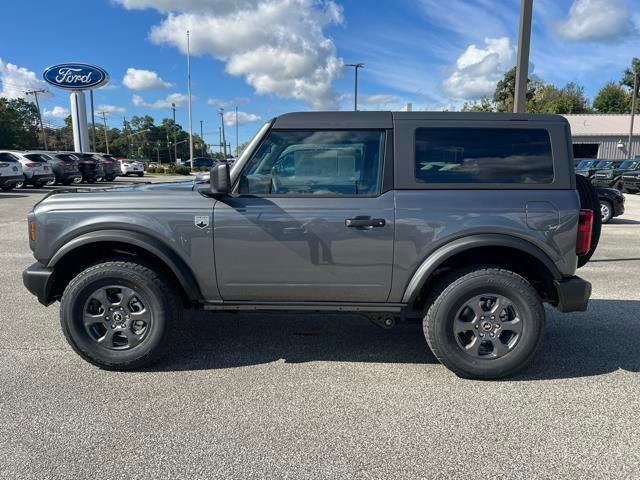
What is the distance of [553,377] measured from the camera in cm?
338

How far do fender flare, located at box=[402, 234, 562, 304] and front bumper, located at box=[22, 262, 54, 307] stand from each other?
2.71 m

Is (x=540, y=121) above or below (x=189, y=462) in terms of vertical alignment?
above

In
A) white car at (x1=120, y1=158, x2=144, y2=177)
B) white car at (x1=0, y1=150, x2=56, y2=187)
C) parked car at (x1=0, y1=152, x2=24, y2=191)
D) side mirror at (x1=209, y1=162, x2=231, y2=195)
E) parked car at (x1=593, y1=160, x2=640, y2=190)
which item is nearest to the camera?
side mirror at (x1=209, y1=162, x2=231, y2=195)

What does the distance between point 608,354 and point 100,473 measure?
3822 mm

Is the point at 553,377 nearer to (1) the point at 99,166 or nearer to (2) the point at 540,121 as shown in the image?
(2) the point at 540,121

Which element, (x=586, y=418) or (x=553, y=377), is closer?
(x=586, y=418)

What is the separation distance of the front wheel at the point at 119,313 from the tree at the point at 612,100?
238 ft

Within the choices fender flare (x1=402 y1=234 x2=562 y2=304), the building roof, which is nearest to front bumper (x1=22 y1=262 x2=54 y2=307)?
fender flare (x1=402 y1=234 x2=562 y2=304)

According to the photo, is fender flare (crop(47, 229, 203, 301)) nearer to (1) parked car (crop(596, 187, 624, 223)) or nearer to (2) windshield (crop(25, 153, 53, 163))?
(1) parked car (crop(596, 187, 624, 223))

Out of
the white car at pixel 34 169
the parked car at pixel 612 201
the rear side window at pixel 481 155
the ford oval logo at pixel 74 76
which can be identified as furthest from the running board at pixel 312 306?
the ford oval logo at pixel 74 76

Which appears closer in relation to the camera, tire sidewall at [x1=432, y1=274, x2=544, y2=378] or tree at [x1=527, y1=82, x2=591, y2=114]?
tire sidewall at [x1=432, y1=274, x2=544, y2=378]

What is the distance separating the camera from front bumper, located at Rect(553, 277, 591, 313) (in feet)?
10.6

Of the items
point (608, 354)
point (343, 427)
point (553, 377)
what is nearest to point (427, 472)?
point (343, 427)

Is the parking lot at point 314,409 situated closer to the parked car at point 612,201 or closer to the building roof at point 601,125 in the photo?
the parked car at point 612,201
